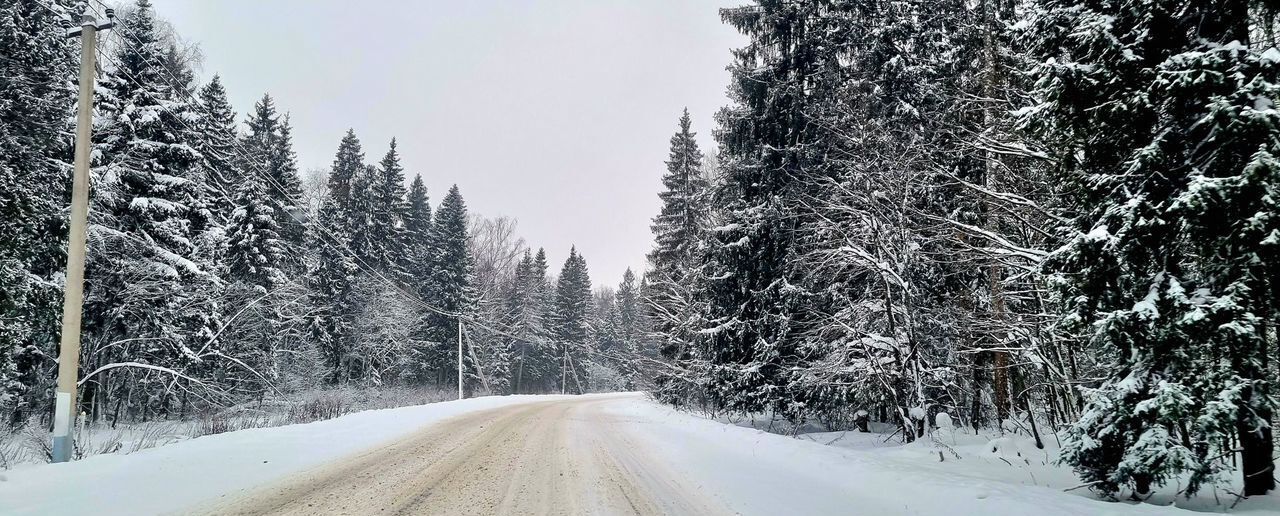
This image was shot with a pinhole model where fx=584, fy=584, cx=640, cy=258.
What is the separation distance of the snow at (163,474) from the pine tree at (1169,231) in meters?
8.49

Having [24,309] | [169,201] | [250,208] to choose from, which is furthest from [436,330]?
[24,309]

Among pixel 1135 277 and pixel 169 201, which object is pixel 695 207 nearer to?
pixel 169 201

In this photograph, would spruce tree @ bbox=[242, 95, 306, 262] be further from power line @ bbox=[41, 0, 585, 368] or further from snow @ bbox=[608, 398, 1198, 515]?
snow @ bbox=[608, 398, 1198, 515]

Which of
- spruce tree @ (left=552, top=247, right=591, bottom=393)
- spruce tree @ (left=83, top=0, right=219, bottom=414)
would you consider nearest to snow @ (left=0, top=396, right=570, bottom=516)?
spruce tree @ (left=83, top=0, right=219, bottom=414)

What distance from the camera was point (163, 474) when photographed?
6277mm

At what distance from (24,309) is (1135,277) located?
50.9 feet

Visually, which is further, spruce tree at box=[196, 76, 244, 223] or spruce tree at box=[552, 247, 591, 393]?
spruce tree at box=[552, 247, 591, 393]

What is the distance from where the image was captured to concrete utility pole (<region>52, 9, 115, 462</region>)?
22.9 ft

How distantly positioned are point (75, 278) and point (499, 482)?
579cm

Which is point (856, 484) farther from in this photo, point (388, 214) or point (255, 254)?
point (388, 214)

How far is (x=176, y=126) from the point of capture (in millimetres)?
15875

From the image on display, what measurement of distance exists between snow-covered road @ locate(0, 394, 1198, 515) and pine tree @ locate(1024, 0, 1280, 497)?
0.81 m

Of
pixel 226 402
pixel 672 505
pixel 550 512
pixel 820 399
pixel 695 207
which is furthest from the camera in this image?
pixel 695 207

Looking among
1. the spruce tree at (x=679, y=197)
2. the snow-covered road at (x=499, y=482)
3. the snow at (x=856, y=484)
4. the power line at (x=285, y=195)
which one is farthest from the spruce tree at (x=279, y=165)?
the snow at (x=856, y=484)
